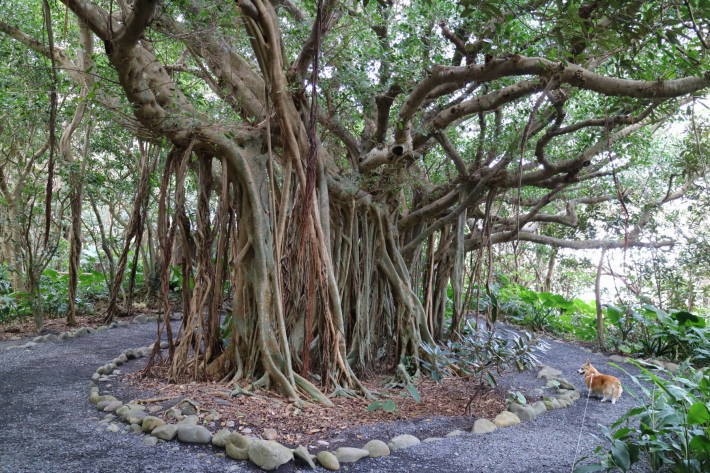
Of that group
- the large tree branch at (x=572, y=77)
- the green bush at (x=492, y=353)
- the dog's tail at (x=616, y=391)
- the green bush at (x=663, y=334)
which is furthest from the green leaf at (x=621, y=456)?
the green bush at (x=663, y=334)

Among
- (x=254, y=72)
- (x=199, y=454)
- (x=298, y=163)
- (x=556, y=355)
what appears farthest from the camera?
(x=556, y=355)

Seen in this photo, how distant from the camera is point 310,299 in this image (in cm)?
349

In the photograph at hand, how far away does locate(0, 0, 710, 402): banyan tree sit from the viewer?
3.27 metres

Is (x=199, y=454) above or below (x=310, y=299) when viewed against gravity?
below

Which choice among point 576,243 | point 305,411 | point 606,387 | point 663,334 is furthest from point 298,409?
point 576,243

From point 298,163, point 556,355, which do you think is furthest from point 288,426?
point 556,355

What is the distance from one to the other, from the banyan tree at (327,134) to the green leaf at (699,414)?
1155mm

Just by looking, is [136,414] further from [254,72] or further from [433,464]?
[254,72]

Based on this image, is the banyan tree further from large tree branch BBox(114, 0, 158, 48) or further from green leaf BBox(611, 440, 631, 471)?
green leaf BBox(611, 440, 631, 471)

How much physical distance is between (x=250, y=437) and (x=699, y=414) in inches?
82.0

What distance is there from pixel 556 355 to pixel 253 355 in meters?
4.16

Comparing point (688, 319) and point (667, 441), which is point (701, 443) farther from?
point (688, 319)

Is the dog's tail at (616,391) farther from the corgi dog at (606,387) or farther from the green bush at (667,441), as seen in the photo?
the green bush at (667,441)

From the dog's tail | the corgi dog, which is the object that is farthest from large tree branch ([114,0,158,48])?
the dog's tail
